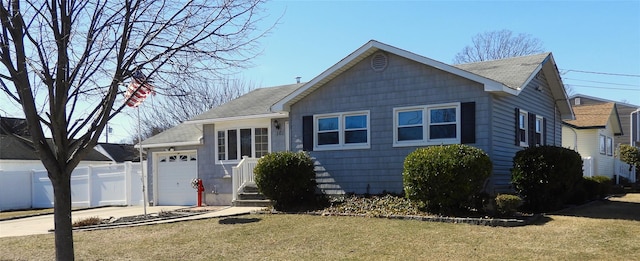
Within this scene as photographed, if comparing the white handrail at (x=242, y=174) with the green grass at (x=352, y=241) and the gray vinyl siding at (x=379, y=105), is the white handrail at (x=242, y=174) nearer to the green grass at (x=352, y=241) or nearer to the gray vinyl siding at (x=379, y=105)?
the gray vinyl siding at (x=379, y=105)

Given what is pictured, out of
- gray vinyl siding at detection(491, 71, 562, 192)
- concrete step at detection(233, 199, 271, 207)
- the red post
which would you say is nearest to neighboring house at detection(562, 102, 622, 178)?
gray vinyl siding at detection(491, 71, 562, 192)

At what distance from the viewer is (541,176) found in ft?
43.6

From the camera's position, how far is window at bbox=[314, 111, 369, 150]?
629 inches

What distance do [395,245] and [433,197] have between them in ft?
10.6

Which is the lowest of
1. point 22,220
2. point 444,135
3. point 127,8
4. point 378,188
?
point 22,220

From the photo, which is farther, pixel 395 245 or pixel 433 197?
pixel 433 197

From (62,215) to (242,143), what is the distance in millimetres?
11941

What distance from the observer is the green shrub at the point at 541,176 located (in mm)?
13258

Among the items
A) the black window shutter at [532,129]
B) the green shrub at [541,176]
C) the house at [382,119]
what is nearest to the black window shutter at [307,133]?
the house at [382,119]

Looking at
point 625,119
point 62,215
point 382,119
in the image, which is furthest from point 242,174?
point 625,119

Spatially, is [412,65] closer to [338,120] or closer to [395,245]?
[338,120]

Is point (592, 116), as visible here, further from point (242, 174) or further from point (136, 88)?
point (136, 88)

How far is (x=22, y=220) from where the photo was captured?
17953mm

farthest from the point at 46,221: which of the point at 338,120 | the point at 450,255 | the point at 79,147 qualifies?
the point at 450,255
